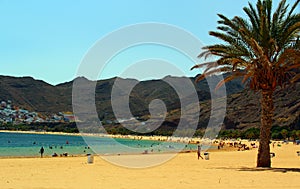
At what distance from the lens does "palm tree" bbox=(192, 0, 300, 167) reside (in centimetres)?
1912

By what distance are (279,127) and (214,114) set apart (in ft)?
132

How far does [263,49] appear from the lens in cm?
1953

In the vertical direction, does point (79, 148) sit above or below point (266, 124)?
below

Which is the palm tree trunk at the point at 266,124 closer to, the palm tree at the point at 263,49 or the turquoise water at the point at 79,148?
the palm tree at the point at 263,49

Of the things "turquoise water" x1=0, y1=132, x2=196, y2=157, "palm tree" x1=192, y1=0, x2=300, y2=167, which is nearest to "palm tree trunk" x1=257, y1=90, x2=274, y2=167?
"palm tree" x1=192, y1=0, x2=300, y2=167

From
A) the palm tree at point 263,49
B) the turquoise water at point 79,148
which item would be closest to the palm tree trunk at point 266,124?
the palm tree at point 263,49

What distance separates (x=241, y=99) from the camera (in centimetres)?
14175

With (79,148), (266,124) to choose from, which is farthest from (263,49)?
(79,148)

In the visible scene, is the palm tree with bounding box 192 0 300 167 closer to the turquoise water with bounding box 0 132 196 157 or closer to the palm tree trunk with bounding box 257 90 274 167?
the palm tree trunk with bounding box 257 90 274 167

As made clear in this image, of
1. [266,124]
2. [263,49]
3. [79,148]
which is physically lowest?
[79,148]

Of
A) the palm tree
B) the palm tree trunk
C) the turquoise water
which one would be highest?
the palm tree

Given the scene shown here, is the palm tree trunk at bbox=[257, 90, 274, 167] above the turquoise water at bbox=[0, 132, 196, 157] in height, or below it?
above

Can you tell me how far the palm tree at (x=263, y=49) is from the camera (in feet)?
62.7

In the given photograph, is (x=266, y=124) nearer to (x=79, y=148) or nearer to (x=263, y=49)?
(x=263, y=49)
